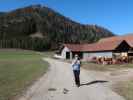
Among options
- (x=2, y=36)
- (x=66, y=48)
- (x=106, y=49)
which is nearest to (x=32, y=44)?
(x=2, y=36)

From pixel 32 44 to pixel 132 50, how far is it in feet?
356

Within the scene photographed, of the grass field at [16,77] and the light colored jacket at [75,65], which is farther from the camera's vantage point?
the light colored jacket at [75,65]

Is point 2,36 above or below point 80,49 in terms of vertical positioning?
above

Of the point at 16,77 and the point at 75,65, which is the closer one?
the point at 75,65

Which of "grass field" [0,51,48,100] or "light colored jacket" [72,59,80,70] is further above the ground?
"light colored jacket" [72,59,80,70]

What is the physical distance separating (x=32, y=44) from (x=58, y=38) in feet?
148

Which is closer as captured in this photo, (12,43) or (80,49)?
(80,49)

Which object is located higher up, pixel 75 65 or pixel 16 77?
pixel 75 65

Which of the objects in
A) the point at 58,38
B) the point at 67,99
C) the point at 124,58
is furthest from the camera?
the point at 58,38

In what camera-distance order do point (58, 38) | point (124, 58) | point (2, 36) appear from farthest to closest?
1. point (58, 38)
2. point (2, 36)
3. point (124, 58)

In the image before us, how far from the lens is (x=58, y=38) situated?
18838cm

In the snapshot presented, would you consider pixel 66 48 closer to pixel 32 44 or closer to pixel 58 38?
pixel 32 44

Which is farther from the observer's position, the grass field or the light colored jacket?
the light colored jacket

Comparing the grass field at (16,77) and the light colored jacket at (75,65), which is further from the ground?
the light colored jacket at (75,65)
